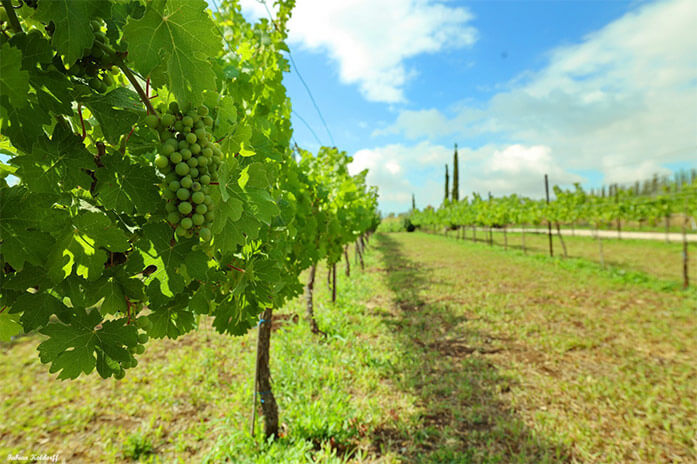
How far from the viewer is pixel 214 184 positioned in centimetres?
92

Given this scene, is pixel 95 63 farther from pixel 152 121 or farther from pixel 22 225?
pixel 22 225

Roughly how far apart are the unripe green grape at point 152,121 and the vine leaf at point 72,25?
0.55 feet

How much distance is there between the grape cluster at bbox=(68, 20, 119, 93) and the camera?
0.81 meters

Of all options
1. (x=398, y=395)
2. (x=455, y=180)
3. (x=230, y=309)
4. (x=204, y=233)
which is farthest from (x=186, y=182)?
(x=455, y=180)

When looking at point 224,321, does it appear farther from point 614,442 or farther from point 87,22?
point 614,442

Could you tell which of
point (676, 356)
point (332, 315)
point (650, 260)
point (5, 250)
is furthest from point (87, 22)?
point (650, 260)

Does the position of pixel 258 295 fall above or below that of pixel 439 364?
above

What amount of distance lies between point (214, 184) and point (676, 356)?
808 centimetres

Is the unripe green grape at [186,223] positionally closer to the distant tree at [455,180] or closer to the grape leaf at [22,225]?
the grape leaf at [22,225]

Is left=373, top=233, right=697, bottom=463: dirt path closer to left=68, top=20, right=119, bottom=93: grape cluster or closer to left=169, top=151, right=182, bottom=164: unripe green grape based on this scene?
left=169, top=151, right=182, bottom=164: unripe green grape

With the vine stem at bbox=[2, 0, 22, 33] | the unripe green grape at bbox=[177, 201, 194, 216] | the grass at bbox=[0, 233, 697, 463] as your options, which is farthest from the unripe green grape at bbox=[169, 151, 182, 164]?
the grass at bbox=[0, 233, 697, 463]

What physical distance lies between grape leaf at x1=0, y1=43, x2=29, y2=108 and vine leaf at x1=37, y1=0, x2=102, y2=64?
8cm

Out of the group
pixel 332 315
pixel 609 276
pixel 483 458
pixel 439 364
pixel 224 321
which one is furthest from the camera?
pixel 609 276

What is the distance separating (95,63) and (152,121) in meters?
0.21
